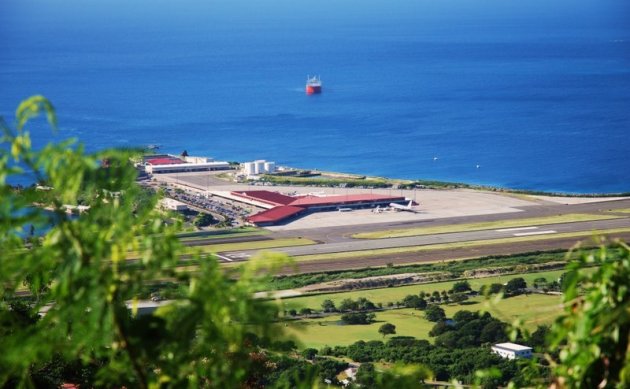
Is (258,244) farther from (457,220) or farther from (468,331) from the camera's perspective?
(468,331)

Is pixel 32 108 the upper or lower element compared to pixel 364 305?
upper

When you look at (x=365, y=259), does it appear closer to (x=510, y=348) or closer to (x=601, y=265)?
(x=510, y=348)

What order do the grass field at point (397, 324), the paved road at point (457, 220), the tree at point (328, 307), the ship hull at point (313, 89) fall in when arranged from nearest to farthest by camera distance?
the grass field at point (397, 324), the tree at point (328, 307), the paved road at point (457, 220), the ship hull at point (313, 89)

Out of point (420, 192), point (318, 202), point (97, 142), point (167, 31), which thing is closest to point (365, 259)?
point (318, 202)

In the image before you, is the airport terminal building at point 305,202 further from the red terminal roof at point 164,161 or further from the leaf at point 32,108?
the leaf at point 32,108

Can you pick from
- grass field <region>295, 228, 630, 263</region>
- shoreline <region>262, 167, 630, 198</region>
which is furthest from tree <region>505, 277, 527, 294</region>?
shoreline <region>262, 167, 630, 198</region>

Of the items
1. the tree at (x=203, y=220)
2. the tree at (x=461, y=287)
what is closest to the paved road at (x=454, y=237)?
the tree at (x=203, y=220)

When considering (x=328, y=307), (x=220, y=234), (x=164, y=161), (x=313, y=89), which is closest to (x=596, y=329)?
(x=328, y=307)
